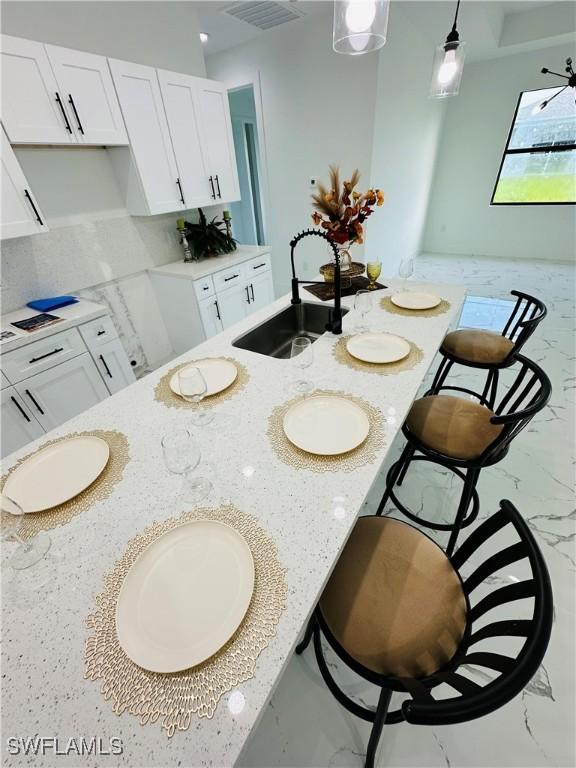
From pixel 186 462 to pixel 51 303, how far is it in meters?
2.09

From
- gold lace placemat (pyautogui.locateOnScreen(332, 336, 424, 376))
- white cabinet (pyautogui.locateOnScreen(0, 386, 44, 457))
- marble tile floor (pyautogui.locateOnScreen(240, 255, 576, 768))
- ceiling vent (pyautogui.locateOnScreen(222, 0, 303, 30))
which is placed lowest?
marble tile floor (pyautogui.locateOnScreen(240, 255, 576, 768))

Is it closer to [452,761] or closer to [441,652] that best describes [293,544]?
[441,652]

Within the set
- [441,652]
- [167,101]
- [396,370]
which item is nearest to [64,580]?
[441,652]

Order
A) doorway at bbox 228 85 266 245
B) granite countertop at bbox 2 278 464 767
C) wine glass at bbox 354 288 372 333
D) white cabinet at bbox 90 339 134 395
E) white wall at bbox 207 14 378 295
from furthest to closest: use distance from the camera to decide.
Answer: doorway at bbox 228 85 266 245 < white wall at bbox 207 14 378 295 < white cabinet at bbox 90 339 134 395 < wine glass at bbox 354 288 372 333 < granite countertop at bbox 2 278 464 767

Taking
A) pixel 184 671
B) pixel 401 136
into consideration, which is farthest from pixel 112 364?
Answer: pixel 401 136

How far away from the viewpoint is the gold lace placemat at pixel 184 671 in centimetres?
52

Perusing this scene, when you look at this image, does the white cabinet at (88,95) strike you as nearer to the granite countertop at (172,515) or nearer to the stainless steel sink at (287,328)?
the stainless steel sink at (287,328)

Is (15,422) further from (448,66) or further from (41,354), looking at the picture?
(448,66)

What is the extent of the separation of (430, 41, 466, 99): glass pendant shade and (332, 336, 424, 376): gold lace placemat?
1810mm

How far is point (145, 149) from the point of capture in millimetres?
2346

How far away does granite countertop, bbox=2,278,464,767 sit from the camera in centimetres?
50

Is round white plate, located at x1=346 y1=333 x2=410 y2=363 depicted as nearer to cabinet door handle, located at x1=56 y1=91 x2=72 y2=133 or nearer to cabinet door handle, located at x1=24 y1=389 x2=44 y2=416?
cabinet door handle, located at x1=24 y1=389 x2=44 y2=416

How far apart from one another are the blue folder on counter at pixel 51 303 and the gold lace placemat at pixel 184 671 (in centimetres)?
216

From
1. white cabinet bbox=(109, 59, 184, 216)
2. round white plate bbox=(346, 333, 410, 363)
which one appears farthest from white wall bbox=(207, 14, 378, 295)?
round white plate bbox=(346, 333, 410, 363)
